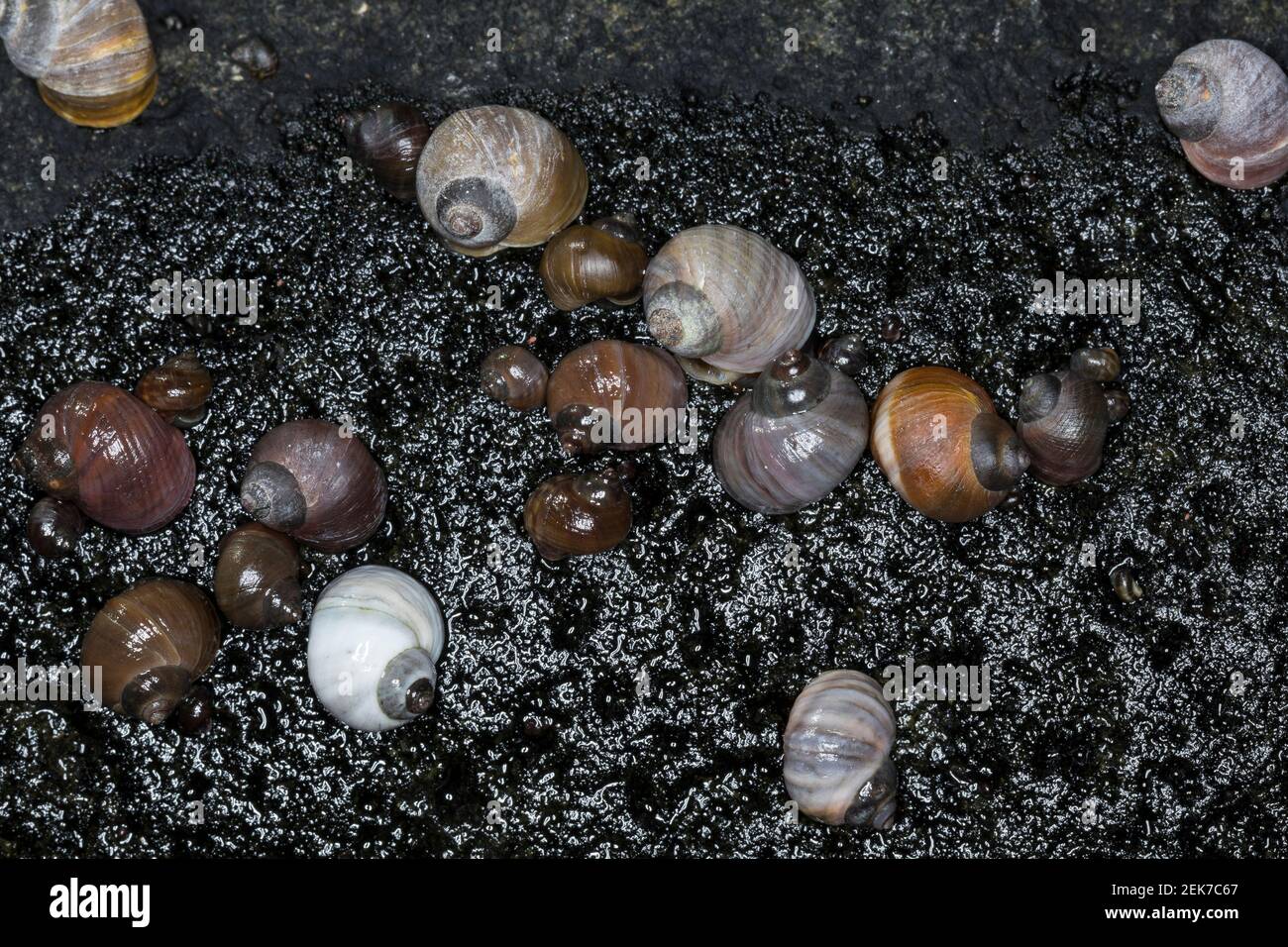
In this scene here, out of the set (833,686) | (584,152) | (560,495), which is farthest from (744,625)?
(584,152)

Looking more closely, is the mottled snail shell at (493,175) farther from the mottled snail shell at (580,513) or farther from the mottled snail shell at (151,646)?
the mottled snail shell at (151,646)

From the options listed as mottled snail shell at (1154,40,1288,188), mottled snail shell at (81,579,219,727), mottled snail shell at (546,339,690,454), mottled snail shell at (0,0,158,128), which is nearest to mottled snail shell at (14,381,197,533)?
mottled snail shell at (81,579,219,727)

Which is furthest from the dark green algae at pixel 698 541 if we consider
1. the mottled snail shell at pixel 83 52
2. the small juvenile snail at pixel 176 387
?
the mottled snail shell at pixel 83 52

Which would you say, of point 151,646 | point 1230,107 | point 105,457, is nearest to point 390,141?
point 105,457

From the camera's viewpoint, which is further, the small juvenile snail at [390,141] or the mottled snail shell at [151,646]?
the small juvenile snail at [390,141]
